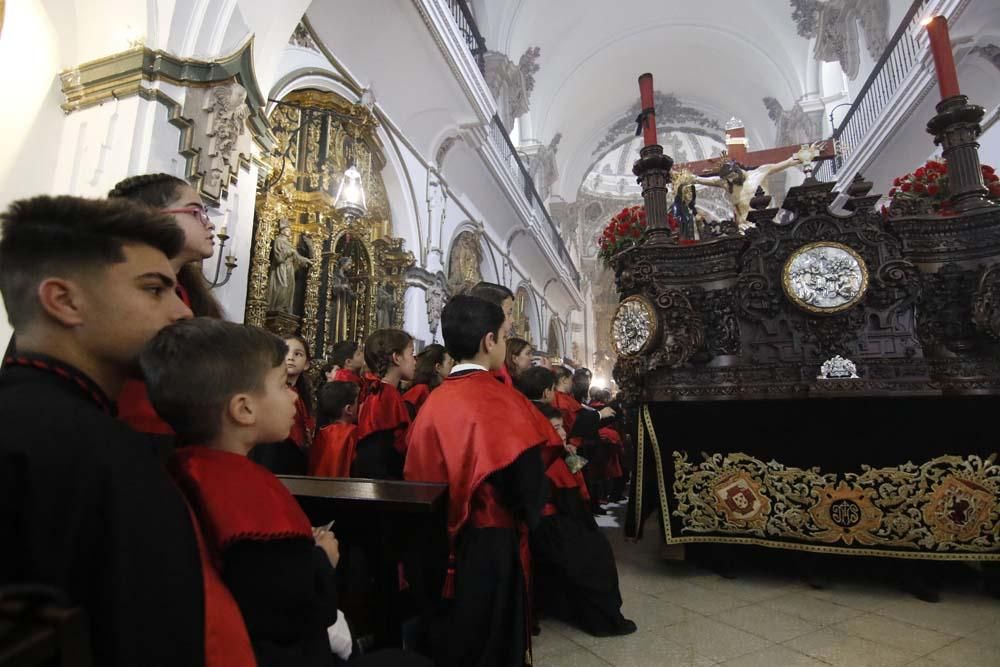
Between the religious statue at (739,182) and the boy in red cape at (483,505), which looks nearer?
the boy in red cape at (483,505)

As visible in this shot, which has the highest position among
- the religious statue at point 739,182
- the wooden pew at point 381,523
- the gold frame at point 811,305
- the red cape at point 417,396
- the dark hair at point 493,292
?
the religious statue at point 739,182

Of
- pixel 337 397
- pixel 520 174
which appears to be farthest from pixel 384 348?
pixel 520 174

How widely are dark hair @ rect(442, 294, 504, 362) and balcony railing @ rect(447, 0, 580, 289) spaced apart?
23.4 ft

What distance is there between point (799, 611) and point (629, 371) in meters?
1.49

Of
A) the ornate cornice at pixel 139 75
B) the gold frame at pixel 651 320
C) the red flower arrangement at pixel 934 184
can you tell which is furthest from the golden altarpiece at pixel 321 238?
the red flower arrangement at pixel 934 184

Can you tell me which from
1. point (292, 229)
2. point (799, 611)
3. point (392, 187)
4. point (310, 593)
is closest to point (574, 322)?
point (392, 187)

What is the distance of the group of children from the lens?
2.07 ft

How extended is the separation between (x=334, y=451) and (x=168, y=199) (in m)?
1.54

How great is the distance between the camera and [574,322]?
71.7 ft

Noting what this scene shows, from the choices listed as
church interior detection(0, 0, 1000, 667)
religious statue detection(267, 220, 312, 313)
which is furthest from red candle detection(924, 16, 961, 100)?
religious statue detection(267, 220, 312, 313)

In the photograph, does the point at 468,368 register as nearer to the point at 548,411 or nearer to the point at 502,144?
the point at 548,411

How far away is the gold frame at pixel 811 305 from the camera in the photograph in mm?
2771

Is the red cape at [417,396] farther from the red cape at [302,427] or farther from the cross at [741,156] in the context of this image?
the cross at [741,156]

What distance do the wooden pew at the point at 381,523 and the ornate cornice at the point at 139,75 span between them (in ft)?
9.66
